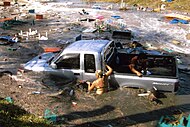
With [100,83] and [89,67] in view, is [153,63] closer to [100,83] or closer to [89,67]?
[100,83]

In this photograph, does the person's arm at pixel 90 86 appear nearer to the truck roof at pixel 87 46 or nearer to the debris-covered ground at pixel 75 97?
the debris-covered ground at pixel 75 97

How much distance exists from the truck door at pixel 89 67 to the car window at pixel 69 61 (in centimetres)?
30

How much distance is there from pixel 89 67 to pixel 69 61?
31.1 inches

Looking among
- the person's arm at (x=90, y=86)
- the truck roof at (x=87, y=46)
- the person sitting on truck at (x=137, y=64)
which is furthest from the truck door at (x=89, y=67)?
the person sitting on truck at (x=137, y=64)

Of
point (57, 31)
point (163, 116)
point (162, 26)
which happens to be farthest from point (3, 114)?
point (162, 26)

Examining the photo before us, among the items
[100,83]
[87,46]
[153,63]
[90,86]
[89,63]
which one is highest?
[87,46]

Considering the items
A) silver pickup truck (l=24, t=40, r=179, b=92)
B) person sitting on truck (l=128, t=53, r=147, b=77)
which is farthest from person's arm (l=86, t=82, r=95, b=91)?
person sitting on truck (l=128, t=53, r=147, b=77)

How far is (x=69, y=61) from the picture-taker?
397 inches

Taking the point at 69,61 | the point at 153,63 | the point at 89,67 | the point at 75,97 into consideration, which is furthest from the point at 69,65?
the point at 153,63

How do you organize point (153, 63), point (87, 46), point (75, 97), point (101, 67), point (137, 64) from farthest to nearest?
point (153, 63) < point (137, 64) < point (87, 46) < point (75, 97) < point (101, 67)

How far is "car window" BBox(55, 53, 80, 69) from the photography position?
9945 millimetres

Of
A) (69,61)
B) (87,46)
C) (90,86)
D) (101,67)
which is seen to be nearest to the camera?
(101,67)

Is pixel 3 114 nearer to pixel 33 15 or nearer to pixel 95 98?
pixel 95 98

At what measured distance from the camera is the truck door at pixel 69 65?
32.7 feet
